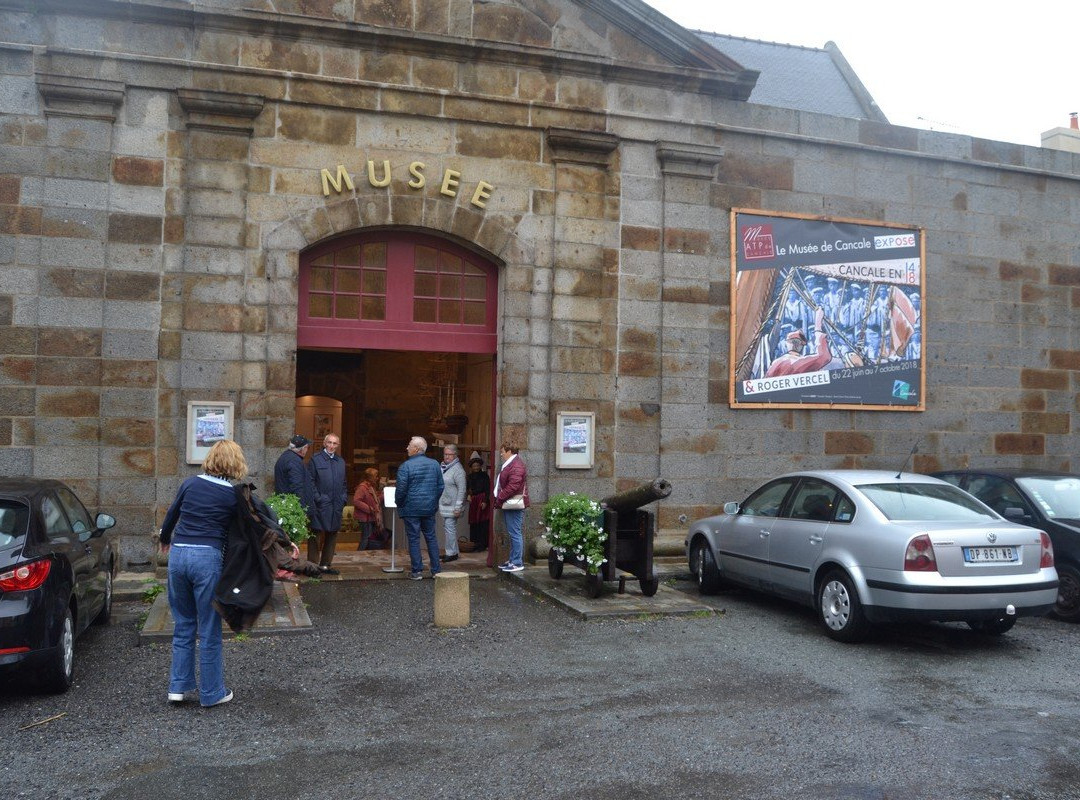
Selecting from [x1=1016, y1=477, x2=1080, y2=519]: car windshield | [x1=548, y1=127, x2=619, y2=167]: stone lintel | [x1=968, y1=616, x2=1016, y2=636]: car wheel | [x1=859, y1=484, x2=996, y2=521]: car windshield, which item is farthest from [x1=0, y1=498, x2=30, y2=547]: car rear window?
[x1=1016, y1=477, x2=1080, y2=519]: car windshield

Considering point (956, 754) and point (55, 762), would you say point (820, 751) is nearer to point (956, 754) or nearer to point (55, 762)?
point (956, 754)

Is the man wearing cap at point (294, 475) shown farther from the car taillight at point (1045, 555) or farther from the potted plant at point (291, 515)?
the car taillight at point (1045, 555)

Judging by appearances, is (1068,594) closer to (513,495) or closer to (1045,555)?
(1045,555)

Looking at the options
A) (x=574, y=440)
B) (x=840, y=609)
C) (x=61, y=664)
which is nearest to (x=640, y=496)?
(x=840, y=609)

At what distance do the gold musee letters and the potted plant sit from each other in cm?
394

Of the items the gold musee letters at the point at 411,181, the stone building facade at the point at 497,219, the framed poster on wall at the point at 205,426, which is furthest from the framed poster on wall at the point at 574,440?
the framed poster on wall at the point at 205,426

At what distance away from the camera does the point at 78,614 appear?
7.55m

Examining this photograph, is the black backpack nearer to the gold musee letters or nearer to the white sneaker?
the white sneaker

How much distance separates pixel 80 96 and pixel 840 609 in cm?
982

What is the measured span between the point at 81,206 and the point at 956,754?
34.2ft

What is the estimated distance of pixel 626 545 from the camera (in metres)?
10.9

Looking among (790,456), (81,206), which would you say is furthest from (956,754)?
(81,206)

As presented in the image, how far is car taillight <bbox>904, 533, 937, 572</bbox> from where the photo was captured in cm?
843

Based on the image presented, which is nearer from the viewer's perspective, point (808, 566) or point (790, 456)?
point (808, 566)
